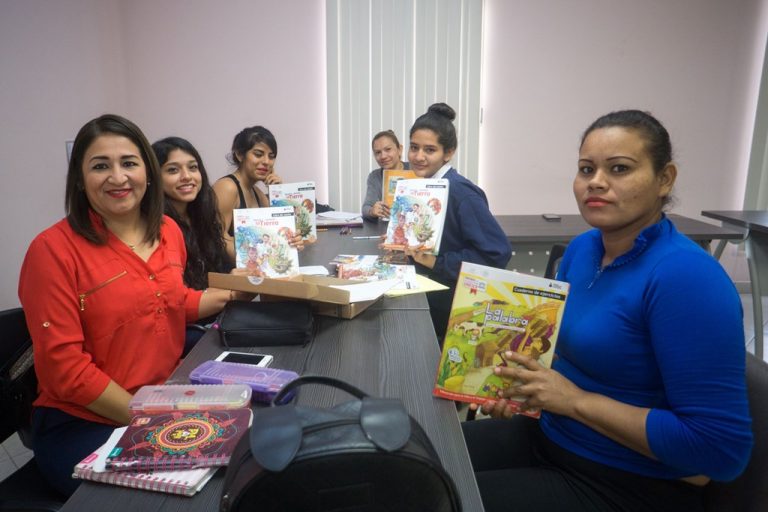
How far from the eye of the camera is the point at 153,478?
0.82 metres

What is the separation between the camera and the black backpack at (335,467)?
2.03ft

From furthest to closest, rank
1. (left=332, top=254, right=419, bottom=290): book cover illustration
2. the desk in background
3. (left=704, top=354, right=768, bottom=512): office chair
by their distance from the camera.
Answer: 1. the desk in background
2. (left=332, top=254, right=419, bottom=290): book cover illustration
3. (left=704, top=354, right=768, bottom=512): office chair

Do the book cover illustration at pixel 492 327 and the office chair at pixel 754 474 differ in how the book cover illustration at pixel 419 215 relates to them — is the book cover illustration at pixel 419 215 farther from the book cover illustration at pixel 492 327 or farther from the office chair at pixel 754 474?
the office chair at pixel 754 474

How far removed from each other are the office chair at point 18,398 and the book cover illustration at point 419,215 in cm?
134

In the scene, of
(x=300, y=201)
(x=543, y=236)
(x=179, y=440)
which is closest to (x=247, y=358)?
(x=179, y=440)

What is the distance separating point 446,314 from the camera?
2342mm

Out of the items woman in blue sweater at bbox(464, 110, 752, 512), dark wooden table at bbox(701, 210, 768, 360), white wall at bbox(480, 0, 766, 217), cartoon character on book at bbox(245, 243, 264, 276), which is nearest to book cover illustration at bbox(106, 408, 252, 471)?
woman in blue sweater at bbox(464, 110, 752, 512)

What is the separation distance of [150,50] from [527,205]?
3.85 metres

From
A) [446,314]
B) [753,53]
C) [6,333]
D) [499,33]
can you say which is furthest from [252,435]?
[753,53]

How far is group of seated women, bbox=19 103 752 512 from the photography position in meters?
0.95

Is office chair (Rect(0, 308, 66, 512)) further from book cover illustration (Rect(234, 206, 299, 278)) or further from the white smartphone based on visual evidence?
book cover illustration (Rect(234, 206, 299, 278))

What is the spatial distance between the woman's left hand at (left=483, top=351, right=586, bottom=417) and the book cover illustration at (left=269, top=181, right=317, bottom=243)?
1.82 metres

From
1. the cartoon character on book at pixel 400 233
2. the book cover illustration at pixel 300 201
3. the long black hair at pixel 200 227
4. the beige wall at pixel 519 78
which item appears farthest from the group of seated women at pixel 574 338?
the beige wall at pixel 519 78

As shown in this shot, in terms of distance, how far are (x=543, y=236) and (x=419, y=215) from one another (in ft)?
4.32
